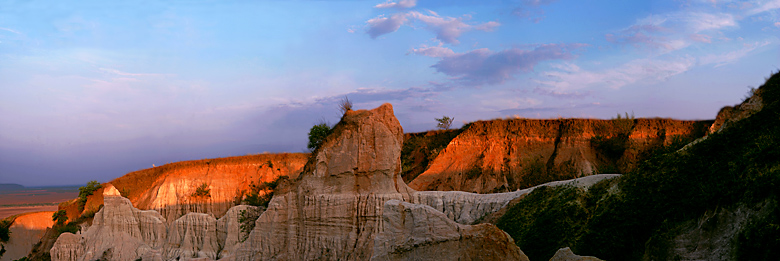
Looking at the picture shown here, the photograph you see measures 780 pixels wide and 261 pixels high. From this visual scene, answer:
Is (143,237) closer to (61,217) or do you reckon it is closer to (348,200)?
(61,217)

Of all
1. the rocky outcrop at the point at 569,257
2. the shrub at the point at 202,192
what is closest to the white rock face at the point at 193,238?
the shrub at the point at 202,192

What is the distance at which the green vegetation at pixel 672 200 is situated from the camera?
11.0 meters

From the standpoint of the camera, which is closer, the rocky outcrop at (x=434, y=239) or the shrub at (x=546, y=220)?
the rocky outcrop at (x=434, y=239)

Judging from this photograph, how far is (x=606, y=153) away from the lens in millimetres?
33906

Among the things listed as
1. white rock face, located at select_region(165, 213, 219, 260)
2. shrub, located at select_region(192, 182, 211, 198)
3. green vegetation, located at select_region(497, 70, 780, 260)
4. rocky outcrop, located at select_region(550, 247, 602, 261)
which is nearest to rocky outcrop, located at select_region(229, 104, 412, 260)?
green vegetation, located at select_region(497, 70, 780, 260)

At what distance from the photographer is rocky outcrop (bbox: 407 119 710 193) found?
3312 cm

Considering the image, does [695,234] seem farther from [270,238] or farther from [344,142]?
[270,238]

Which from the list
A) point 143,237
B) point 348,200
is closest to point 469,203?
point 348,200

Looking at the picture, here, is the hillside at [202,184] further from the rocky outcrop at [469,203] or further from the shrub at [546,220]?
the shrub at [546,220]

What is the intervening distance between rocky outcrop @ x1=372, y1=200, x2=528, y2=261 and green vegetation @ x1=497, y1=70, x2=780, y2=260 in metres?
4.84

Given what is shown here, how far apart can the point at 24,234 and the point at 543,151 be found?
46165 mm

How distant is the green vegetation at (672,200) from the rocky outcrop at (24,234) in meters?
48.4

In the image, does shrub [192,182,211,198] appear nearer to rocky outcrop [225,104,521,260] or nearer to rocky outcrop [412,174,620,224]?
rocky outcrop [225,104,521,260]

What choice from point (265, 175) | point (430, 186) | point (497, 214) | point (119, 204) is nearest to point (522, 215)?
point (497, 214)
